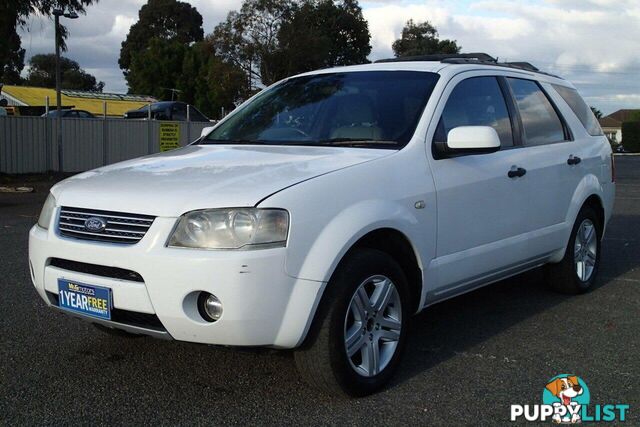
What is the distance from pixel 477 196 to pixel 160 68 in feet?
186

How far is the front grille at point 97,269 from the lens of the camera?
11.0 feet

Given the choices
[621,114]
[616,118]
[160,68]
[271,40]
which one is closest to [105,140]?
[271,40]

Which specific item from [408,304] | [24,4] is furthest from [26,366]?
[24,4]

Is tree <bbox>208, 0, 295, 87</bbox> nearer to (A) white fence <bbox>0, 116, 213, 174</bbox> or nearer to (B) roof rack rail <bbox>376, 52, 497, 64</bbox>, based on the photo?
(A) white fence <bbox>0, 116, 213, 174</bbox>

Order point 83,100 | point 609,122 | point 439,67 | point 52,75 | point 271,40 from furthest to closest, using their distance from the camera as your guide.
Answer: point 609,122, point 52,75, point 83,100, point 271,40, point 439,67

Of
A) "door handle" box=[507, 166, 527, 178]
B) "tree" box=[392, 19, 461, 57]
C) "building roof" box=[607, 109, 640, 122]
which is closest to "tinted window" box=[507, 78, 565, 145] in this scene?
"door handle" box=[507, 166, 527, 178]

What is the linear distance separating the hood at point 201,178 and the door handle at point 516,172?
109cm

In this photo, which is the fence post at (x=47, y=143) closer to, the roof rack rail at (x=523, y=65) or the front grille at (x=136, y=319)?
the roof rack rail at (x=523, y=65)

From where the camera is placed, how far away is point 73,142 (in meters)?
19.2

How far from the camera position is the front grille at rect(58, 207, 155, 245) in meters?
3.34

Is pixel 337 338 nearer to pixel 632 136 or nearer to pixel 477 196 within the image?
pixel 477 196

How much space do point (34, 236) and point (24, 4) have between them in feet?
45.2

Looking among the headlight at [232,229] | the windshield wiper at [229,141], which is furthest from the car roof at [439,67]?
the headlight at [232,229]

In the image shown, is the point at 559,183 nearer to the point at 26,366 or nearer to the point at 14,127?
the point at 26,366
